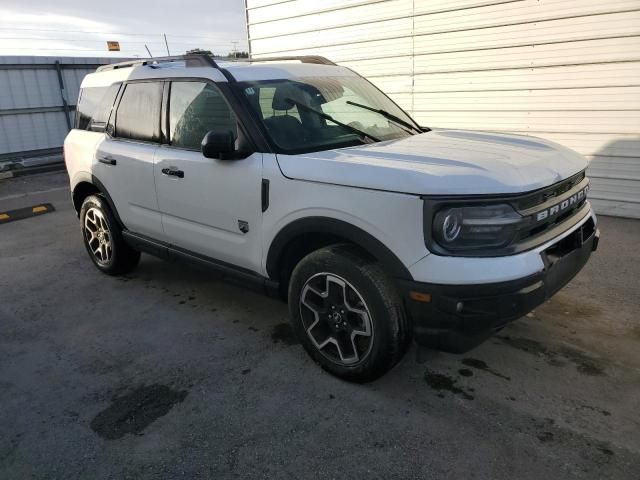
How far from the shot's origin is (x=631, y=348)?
325cm

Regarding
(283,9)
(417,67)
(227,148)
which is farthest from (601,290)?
(283,9)

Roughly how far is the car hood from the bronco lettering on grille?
133 mm

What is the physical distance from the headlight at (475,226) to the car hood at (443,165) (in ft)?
0.31

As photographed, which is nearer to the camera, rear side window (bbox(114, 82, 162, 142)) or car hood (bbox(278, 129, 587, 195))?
car hood (bbox(278, 129, 587, 195))

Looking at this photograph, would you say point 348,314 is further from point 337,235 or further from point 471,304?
point 471,304

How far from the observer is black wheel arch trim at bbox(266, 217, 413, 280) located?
253 centimetres

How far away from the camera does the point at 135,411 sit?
2.80m

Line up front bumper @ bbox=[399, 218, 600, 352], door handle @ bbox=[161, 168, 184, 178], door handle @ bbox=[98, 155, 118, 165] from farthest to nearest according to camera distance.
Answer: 1. door handle @ bbox=[98, 155, 118, 165]
2. door handle @ bbox=[161, 168, 184, 178]
3. front bumper @ bbox=[399, 218, 600, 352]

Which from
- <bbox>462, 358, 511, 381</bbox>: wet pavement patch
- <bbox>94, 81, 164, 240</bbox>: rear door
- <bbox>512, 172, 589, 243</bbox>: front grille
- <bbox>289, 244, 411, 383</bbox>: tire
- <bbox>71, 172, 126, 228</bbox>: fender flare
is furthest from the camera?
<bbox>71, 172, 126, 228</bbox>: fender flare

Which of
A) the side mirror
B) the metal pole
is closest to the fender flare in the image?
the side mirror

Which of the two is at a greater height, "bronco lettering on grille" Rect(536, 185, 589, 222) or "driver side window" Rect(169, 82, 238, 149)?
"driver side window" Rect(169, 82, 238, 149)

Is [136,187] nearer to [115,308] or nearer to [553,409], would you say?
[115,308]

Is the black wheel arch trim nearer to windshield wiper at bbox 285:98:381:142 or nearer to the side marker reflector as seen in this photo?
the side marker reflector

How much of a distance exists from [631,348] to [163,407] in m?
2.95
